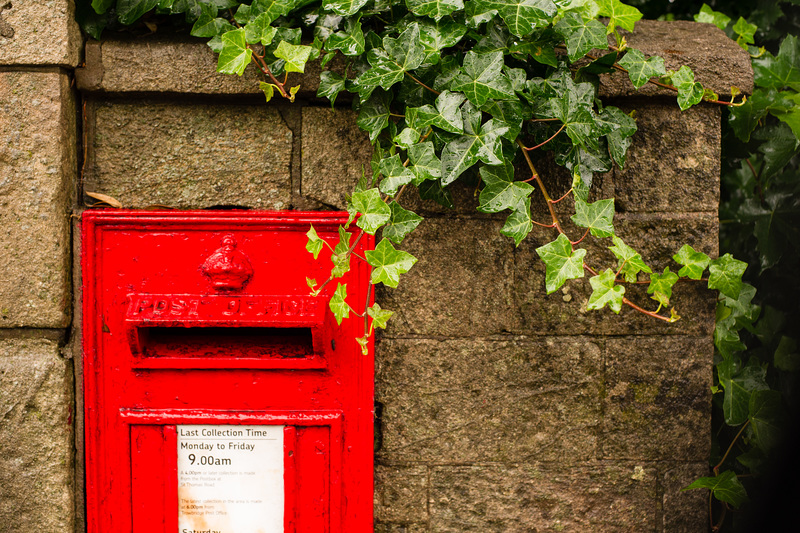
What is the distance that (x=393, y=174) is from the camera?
1196 millimetres

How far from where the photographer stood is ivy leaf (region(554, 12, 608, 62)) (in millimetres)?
1241

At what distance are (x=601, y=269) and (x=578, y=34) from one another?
60 cm

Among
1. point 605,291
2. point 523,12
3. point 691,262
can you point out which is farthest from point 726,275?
point 523,12

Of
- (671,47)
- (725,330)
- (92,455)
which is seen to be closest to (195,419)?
(92,455)

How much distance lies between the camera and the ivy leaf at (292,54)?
Result: 4.00ft

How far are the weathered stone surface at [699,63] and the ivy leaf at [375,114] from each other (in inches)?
22.9

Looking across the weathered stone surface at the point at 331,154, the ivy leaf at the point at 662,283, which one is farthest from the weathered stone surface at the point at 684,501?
the weathered stone surface at the point at 331,154

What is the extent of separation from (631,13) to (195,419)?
1519 mm

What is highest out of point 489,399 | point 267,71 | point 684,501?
point 267,71

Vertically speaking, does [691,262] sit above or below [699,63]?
below

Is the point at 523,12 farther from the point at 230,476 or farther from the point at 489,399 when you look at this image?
→ the point at 230,476

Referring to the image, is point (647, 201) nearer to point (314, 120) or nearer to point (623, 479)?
point (623, 479)

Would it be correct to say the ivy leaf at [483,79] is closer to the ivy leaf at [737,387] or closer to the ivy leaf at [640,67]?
the ivy leaf at [640,67]

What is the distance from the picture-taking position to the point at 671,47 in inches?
57.9
